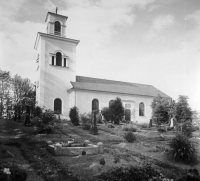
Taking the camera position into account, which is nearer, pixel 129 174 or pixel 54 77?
pixel 129 174

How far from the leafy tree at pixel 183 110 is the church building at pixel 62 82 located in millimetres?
8859

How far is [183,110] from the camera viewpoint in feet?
73.1

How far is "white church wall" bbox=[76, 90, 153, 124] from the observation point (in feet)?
90.0

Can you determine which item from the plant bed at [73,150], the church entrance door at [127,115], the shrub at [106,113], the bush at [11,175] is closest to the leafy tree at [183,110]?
the shrub at [106,113]

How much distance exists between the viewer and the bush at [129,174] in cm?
626

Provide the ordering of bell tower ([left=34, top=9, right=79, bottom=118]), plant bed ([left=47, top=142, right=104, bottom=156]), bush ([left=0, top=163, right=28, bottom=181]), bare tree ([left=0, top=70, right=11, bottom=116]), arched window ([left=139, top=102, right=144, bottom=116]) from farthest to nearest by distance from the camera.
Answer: arched window ([left=139, top=102, right=144, bottom=116]), bare tree ([left=0, top=70, right=11, bottom=116]), bell tower ([left=34, top=9, right=79, bottom=118]), plant bed ([left=47, top=142, right=104, bottom=156]), bush ([left=0, top=163, right=28, bottom=181])

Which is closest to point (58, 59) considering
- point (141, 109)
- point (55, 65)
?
point (55, 65)

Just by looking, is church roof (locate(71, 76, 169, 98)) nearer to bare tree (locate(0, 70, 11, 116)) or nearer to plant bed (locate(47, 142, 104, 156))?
bare tree (locate(0, 70, 11, 116))

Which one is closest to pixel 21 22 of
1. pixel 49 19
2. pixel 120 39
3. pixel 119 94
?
pixel 120 39

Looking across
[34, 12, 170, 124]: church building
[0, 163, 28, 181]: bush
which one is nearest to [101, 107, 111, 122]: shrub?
[34, 12, 170, 124]: church building

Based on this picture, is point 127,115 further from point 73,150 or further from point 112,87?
point 73,150

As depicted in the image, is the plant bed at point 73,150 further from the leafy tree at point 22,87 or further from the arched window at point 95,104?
the leafy tree at point 22,87

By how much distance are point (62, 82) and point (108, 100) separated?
737 cm

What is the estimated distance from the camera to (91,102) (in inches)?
1111
